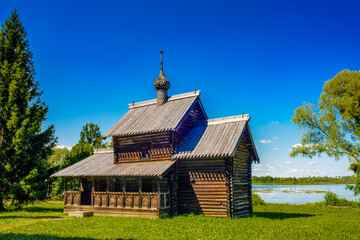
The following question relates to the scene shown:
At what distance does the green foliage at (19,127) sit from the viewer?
25.0 m

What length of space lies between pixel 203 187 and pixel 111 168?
7.64m

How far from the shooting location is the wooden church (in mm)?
20203

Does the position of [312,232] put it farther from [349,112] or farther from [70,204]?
[349,112]

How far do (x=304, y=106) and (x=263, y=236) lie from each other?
2464cm

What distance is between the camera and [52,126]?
2834cm

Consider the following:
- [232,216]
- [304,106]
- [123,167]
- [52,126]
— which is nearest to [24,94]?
[52,126]

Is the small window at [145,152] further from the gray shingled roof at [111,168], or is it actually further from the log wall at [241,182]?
the log wall at [241,182]

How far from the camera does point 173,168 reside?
2148 cm

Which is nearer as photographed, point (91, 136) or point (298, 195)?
point (91, 136)

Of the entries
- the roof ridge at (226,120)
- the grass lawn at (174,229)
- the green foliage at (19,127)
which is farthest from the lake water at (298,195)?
the green foliage at (19,127)

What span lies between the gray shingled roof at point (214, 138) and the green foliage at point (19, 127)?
13.3 meters

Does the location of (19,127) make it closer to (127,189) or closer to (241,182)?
(127,189)

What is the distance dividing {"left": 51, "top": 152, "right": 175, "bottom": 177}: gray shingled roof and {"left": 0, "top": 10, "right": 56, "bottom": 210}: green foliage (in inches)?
129

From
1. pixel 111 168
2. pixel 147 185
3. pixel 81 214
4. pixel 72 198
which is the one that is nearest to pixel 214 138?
pixel 147 185
